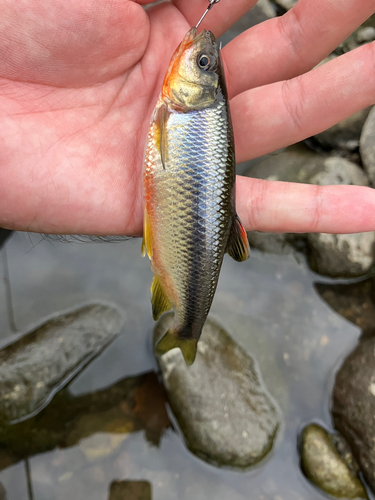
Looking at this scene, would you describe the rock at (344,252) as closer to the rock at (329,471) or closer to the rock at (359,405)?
the rock at (359,405)

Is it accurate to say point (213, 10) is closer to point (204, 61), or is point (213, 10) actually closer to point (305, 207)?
point (204, 61)

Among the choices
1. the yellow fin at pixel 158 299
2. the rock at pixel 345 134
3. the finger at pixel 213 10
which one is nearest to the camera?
the yellow fin at pixel 158 299

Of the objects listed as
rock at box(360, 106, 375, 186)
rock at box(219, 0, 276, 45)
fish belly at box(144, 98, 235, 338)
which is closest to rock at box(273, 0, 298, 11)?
rock at box(219, 0, 276, 45)

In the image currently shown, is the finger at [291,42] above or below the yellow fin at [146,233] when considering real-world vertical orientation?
above

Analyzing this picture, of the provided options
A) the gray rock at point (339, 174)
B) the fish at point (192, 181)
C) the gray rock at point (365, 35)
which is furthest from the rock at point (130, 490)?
the gray rock at point (365, 35)

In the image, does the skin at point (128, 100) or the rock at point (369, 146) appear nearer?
the skin at point (128, 100)

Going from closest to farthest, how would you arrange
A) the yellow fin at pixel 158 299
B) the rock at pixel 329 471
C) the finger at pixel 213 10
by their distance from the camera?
the yellow fin at pixel 158 299
the finger at pixel 213 10
the rock at pixel 329 471

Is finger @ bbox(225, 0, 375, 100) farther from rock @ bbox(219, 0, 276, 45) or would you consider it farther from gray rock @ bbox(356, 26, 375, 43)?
gray rock @ bbox(356, 26, 375, 43)

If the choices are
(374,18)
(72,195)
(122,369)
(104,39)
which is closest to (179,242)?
(72,195)
